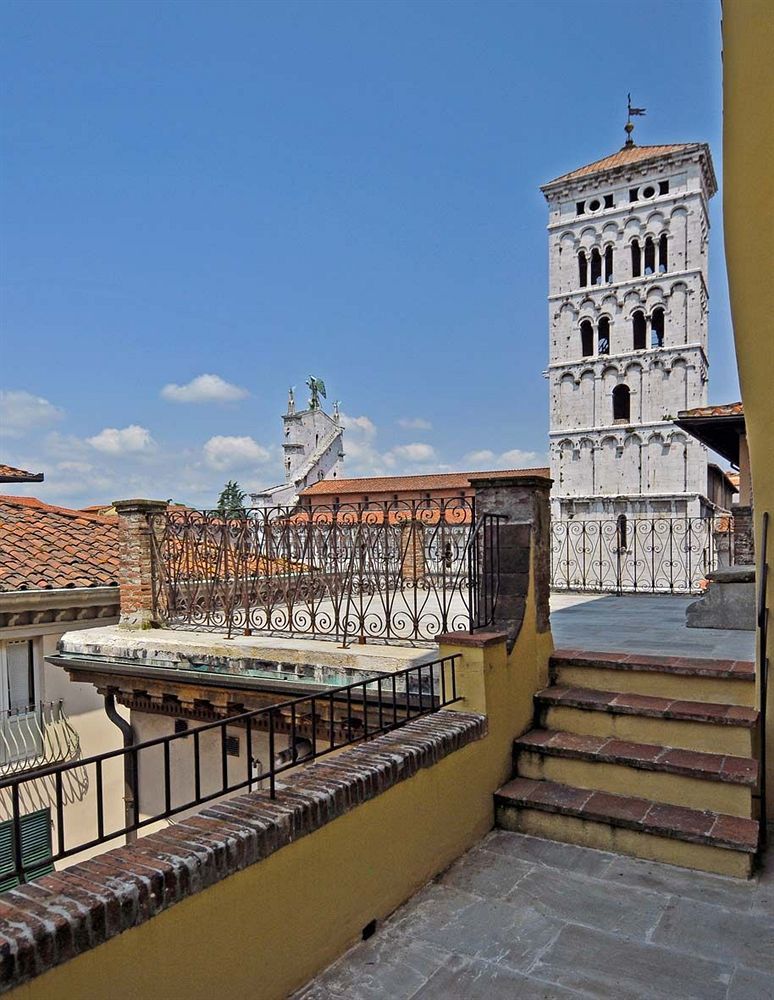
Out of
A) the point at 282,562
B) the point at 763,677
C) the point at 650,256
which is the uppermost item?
the point at 650,256

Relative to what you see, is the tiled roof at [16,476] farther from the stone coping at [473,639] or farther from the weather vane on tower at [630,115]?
the weather vane on tower at [630,115]

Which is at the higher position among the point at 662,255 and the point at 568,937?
the point at 662,255

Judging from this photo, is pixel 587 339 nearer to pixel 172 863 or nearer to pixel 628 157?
pixel 628 157

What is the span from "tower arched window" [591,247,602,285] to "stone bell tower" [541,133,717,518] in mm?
52

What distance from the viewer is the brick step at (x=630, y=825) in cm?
362

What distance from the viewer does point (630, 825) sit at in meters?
3.85

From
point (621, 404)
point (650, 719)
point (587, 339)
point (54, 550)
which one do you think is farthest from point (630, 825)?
point (587, 339)

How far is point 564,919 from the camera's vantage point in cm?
324

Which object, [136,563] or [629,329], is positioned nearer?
[136,563]

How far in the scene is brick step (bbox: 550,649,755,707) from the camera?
14.6ft

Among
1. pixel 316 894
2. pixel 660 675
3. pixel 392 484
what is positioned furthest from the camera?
pixel 392 484

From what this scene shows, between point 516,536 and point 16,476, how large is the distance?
9.51m

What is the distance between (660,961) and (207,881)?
199 centimetres

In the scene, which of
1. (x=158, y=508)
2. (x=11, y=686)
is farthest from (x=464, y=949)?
(x=11, y=686)
